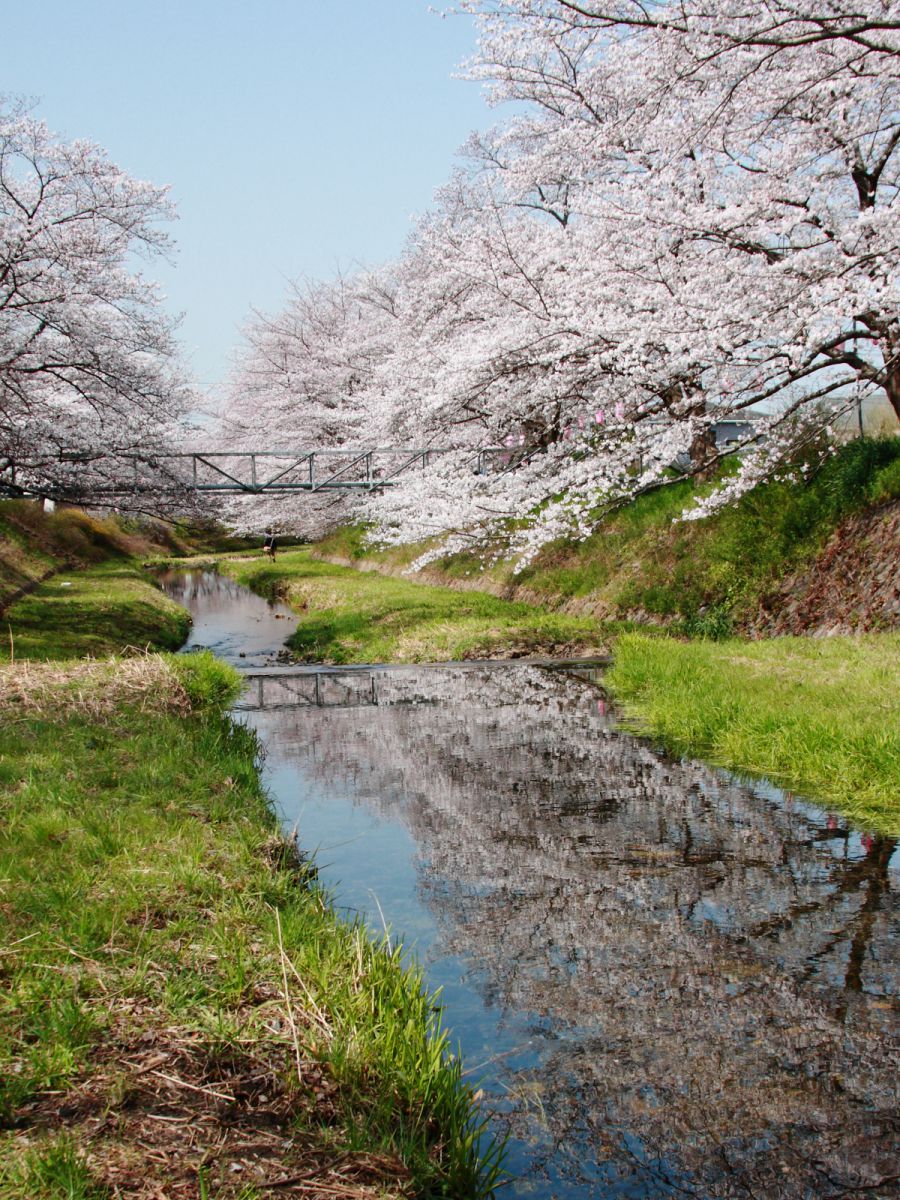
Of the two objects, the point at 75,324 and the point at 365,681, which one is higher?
the point at 75,324

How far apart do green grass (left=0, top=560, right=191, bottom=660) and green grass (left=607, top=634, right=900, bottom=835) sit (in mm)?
7459

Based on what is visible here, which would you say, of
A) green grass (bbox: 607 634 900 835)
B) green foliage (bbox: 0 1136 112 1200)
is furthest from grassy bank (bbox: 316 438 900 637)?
green foliage (bbox: 0 1136 112 1200)

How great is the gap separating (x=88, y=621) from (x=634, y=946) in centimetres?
1815

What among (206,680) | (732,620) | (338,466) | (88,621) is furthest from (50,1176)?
(338,466)

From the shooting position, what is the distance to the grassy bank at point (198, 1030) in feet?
9.57

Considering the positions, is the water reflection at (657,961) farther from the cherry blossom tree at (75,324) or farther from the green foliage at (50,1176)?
the cherry blossom tree at (75,324)

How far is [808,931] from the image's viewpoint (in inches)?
203

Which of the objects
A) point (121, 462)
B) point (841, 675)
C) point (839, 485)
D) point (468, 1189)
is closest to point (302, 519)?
point (121, 462)

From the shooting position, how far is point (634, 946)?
5012 millimetres

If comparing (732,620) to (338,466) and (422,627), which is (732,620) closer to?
(422,627)

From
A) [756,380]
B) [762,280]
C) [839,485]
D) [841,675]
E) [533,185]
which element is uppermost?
[533,185]

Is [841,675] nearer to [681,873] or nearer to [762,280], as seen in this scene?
[681,873]

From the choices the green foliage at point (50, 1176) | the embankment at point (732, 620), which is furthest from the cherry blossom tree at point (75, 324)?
the green foliage at point (50, 1176)

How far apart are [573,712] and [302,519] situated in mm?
32908
